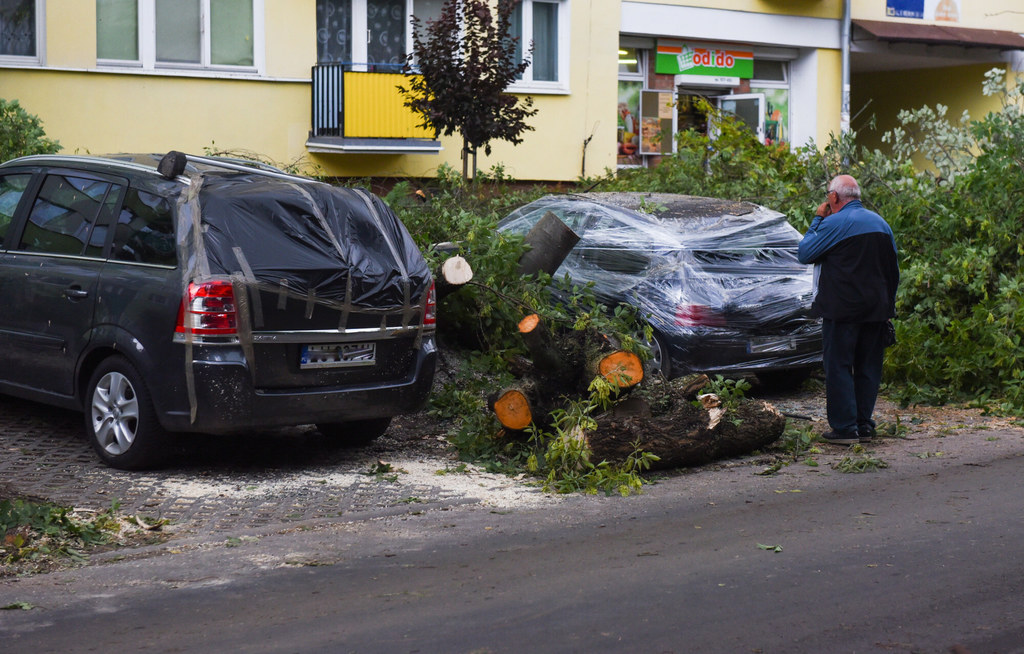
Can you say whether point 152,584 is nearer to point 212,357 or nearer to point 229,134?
point 212,357

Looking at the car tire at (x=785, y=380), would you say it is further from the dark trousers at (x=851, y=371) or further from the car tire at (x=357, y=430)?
the car tire at (x=357, y=430)

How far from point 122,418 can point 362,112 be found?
10745 millimetres

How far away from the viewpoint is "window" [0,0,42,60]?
1585 centimetres

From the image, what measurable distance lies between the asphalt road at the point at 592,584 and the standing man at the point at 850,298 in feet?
4.77

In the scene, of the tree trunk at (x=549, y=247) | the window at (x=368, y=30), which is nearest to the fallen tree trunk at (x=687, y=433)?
the tree trunk at (x=549, y=247)

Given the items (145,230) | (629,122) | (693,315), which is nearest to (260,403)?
(145,230)

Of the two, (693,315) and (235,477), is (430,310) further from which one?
(693,315)

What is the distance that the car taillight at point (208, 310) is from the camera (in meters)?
6.77

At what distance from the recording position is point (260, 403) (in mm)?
6953

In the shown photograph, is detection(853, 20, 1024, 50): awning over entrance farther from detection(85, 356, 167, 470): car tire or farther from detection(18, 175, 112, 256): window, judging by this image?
detection(85, 356, 167, 470): car tire

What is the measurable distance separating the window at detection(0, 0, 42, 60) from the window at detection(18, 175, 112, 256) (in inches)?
358

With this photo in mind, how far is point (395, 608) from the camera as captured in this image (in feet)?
15.9

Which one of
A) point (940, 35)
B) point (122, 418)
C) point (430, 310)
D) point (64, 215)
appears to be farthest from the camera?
point (940, 35)

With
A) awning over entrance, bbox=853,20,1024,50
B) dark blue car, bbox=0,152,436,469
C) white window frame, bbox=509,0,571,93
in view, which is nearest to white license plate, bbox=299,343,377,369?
dark blue car, bbox=0,152,436,469
